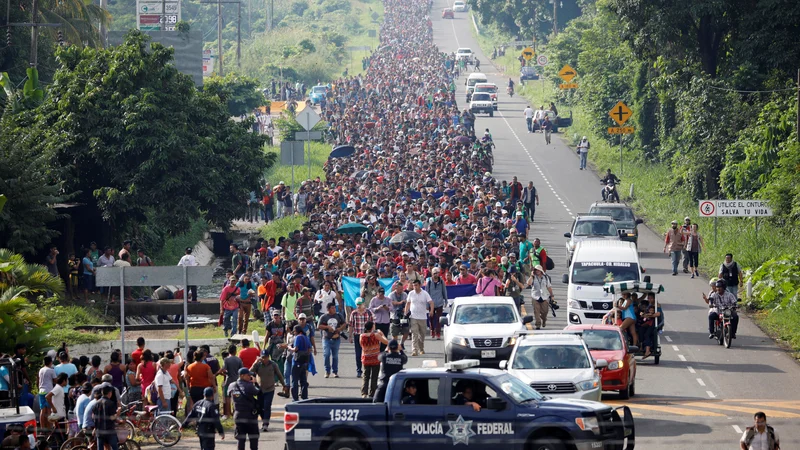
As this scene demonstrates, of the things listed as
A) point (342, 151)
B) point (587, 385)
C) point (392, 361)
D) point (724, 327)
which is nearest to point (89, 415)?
point (392, 361)

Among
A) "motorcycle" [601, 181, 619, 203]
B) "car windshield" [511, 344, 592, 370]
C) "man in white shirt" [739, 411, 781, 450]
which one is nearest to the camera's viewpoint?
"man in white shirt" [739, 411, 781, 450]

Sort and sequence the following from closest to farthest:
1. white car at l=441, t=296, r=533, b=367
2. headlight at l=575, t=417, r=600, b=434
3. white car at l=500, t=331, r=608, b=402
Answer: headlight at l=575, t=417, r=600, b=434, white car at l=500, t=331, r=608, b=402, white car at l=441, t=296, r=533, b=367

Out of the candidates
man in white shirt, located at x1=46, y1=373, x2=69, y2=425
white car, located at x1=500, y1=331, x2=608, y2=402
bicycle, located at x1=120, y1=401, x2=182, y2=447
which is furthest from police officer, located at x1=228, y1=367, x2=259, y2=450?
white car, located at x1=500, y1=331, x2=608, y2=402

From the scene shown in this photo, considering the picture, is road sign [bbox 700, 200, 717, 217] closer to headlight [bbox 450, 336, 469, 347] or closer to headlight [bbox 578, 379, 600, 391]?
headlight [bbox 450, 336, 469, 347]

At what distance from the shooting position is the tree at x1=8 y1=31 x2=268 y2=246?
35.6 metres

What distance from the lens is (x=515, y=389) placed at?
17.5 meters

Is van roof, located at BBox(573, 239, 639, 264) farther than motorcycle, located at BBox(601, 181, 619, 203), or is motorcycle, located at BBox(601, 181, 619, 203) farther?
motorcycle, located at BBox(601, 181, 619, 203)

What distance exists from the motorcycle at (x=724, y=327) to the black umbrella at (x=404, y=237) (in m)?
9.71

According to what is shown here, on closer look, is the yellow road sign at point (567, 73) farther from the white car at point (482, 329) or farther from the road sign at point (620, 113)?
the white car at point (482, 329)

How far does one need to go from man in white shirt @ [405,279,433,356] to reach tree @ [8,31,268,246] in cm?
1051

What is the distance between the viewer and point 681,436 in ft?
65.2

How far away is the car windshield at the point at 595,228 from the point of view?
1470 inches

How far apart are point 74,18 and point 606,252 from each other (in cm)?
2877

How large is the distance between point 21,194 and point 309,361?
11.5 m
